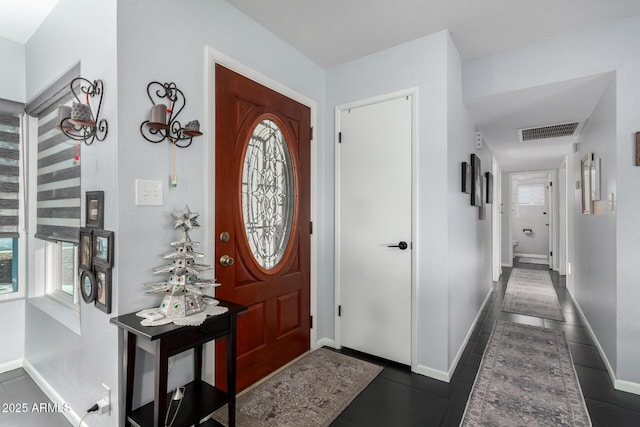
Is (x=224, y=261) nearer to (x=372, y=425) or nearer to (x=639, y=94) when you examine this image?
(x=372, y=425)

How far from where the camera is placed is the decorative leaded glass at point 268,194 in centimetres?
224

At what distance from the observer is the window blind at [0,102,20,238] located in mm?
2363

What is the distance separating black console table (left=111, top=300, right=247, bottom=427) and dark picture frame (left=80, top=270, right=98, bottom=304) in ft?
0.95

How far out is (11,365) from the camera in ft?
8.00

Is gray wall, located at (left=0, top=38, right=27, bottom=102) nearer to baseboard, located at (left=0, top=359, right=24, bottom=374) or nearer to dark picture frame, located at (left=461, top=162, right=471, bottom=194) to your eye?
baseboard, located at (left=0, top=359, right=24, bottom=374)

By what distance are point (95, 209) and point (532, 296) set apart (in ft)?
17.6

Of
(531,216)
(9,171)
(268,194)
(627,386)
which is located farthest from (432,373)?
(531,216)

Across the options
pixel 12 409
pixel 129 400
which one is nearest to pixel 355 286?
pixel 129 400

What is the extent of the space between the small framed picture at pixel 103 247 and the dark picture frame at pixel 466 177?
8.66ft

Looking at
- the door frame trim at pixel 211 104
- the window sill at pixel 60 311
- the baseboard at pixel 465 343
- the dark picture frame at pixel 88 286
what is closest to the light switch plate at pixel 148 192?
the door frame trim at pixel 211 104

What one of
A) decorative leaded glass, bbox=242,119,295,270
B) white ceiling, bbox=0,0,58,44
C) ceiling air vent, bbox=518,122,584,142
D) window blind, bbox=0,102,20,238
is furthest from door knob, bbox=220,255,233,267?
ceiling air vent, bbox=518,122,584,142

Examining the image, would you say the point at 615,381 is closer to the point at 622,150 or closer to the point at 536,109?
the point at 622,150

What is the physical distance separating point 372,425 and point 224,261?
129 centimetres

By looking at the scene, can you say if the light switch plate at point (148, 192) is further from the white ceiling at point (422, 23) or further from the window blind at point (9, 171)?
the window blind at point (9, 171)
